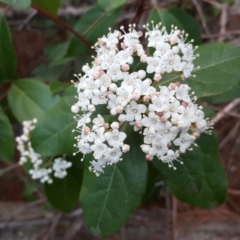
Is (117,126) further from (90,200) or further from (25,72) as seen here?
(25,72)

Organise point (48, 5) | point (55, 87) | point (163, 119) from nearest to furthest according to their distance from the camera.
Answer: point (163, 119), point (55, 87), point (48, 5)

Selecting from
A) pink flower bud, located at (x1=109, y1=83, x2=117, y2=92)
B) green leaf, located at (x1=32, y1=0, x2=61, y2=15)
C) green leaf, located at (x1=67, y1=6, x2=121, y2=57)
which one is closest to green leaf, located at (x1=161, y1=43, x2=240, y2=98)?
pink flower bud, located at (x1=109, y1=83, x2=117, y2=92)

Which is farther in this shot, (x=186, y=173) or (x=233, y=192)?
(x=233, y=192)

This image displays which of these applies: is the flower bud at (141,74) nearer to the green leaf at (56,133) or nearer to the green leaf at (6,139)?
the green leaf at (56,133)

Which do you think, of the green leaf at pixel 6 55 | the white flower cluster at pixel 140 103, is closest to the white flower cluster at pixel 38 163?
the green leaf at pixel 6 55

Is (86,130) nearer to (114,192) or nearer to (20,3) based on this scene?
(114,192)

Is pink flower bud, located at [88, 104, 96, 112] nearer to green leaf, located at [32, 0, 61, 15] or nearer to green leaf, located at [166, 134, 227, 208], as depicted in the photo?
green leaf, located at [166, 134, 227, 208]

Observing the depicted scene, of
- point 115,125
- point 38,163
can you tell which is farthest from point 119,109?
point 38,163

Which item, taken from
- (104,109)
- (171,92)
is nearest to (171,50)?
(171,92)
